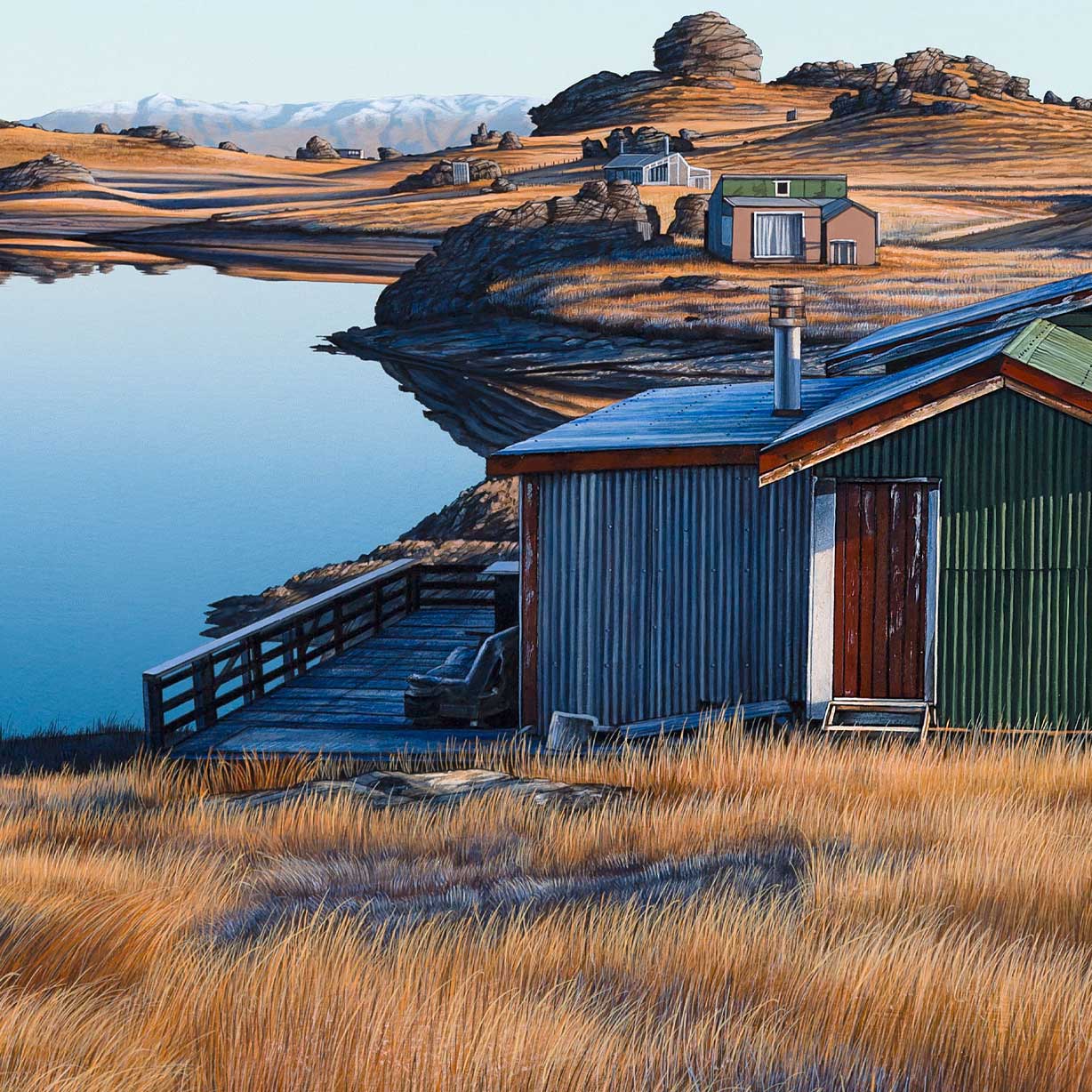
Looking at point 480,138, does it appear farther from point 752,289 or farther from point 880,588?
point 880,588

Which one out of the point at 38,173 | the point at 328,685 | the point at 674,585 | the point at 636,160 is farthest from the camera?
the point at 38,173

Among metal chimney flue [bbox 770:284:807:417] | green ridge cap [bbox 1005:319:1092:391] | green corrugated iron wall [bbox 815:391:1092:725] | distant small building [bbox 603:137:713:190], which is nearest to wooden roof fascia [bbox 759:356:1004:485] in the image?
green corrugated iron wall [bbox 815:391:1092:725]

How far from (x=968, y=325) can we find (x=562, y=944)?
41.4ft

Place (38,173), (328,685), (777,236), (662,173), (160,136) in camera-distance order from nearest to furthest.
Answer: (328,685) < (777,236) < (662,173) < (38,173) < (160,136)

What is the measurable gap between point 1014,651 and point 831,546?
1.97 metres

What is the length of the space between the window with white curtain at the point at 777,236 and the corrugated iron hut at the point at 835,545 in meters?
39.8

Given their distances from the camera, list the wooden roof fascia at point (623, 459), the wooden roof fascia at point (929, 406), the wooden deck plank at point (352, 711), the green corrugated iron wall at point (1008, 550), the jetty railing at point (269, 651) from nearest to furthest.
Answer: the wooden roof fascia at point (929, 406) → the green corrugated iron wall at point (1008, 550) → the wooden roof fascia at point (623, 459) → the wooden deck plank at point (352, 711) → the jetty railing at point (269, 651)

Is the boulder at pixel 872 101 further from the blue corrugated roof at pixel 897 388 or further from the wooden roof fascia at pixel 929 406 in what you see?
the wooden roof fascia at pixel 929 406

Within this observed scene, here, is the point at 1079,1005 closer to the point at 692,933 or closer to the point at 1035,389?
the point at 692,933

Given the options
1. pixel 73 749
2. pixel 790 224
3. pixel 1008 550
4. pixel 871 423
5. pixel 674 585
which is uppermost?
pixel 790 224

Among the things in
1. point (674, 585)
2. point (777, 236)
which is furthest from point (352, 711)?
point (777, 236)

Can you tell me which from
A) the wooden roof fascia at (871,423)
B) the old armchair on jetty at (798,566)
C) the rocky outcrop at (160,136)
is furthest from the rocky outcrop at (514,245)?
the wooden roof fascia at (871,423)

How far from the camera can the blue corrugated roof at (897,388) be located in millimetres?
12391

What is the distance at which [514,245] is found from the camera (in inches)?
2270
